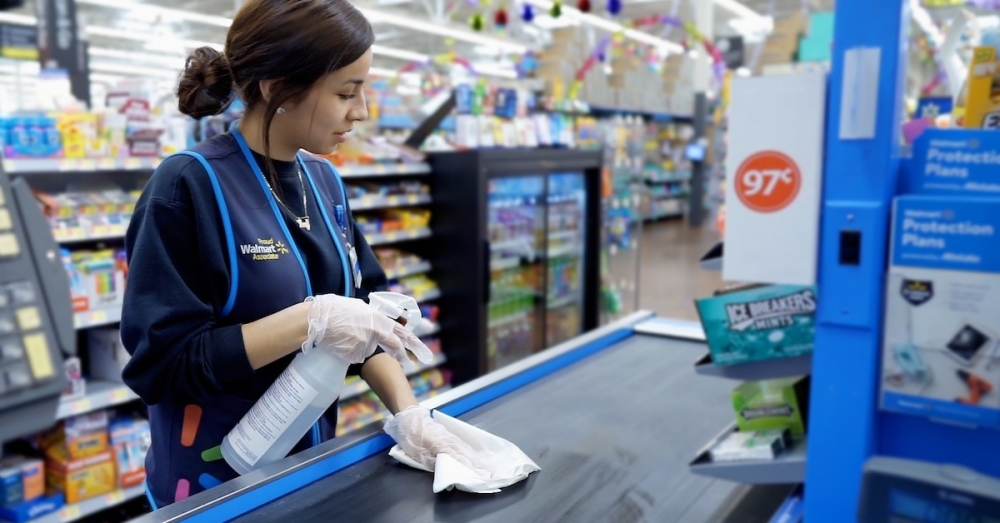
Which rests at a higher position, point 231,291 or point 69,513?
point 231,291

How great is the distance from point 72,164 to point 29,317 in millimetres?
659

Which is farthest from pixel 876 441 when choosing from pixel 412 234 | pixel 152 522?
pixel 412 234

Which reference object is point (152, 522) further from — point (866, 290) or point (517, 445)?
point (866, 290)

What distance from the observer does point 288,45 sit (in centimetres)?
133

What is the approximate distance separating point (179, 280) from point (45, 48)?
14.0 feet

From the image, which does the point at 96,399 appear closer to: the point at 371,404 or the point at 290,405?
the point at 371,404

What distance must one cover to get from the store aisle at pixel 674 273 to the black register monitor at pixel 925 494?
5291 millimetres

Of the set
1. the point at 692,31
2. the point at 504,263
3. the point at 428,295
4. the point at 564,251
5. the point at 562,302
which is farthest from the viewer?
the point at 692,31

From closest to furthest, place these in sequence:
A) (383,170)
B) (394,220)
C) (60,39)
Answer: (383,170) → (60,39) → (394,220)

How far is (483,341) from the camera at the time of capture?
197 inches

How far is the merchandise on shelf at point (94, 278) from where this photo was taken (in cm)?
313

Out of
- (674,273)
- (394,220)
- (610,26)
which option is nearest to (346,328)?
(394,220)

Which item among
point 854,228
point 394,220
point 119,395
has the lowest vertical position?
point 119,395

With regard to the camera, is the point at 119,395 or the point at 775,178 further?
the point at 119,395
